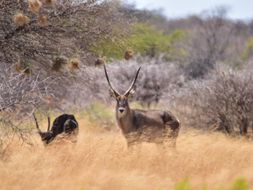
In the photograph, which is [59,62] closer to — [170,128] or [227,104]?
[170,128]

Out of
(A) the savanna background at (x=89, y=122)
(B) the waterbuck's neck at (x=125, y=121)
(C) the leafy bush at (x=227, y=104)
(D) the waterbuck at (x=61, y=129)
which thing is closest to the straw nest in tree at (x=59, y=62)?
(A) the savanna background at (x=89, y=122)

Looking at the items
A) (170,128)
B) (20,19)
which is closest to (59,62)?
(20,19)

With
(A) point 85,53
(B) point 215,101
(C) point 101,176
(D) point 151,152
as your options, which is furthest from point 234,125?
(C) point 101,176

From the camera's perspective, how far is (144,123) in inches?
640

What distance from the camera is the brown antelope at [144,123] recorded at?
1571cm

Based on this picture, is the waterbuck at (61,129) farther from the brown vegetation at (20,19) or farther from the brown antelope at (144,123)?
the brown vegetation at (20,19)

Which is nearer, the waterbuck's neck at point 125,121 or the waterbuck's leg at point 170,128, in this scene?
the waterbuck's leg at point 170,128

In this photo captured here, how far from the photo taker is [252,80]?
71.2 ft

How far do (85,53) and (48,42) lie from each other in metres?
0.84

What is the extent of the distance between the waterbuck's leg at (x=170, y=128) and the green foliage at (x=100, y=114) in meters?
8.95

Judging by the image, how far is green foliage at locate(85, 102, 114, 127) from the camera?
2617cm

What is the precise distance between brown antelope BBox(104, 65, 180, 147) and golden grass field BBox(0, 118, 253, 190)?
1.11m

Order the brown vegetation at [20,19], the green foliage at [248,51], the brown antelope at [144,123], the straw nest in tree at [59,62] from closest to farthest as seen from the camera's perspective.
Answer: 1. the brown vegetation at [20,19]
2. the straw nest in tree at [59,62]
3. the brown antelope at [144,123]
4. the green foliage at [248,51]

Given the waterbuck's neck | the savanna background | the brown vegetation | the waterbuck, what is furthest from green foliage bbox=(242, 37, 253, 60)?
the brown vegetation
